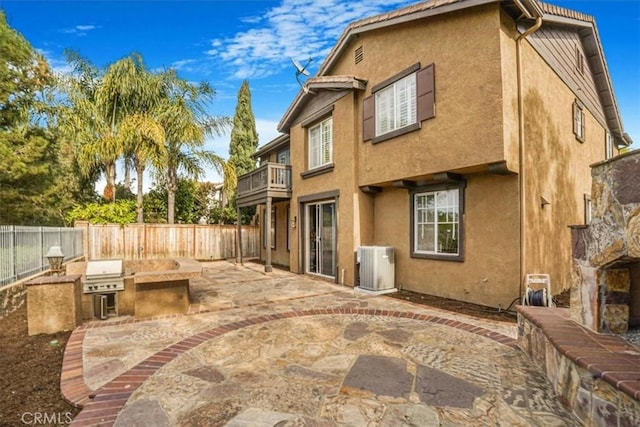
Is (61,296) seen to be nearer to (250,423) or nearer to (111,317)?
(111,317)

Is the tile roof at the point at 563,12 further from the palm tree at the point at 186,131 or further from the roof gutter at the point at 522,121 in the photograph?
the palm tree at the point at 186,131

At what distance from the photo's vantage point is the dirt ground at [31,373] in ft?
9.09

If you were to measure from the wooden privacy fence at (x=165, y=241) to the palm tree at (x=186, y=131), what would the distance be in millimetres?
1102

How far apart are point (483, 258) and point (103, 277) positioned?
727cm

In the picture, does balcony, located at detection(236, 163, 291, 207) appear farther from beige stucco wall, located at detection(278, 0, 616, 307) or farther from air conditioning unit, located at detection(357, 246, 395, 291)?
air conditioning unit, located at detection(357, 246, 395, 291)

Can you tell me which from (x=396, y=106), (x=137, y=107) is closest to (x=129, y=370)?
(x=396, y=106)

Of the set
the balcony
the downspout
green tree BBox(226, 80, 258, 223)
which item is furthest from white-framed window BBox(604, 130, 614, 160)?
green tree BBox(226, 80, 258, 223)

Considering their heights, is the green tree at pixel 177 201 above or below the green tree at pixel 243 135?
below

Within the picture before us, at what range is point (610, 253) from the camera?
2.87m

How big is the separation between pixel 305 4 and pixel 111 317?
835 cm

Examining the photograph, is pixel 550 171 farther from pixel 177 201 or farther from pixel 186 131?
pixel 177 201

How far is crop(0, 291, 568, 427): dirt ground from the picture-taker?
9.09 ft

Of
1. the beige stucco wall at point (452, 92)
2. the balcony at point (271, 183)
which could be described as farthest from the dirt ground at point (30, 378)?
the balcony at point (271, 183)

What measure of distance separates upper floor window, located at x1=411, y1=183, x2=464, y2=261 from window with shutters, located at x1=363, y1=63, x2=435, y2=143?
168 centimetres
